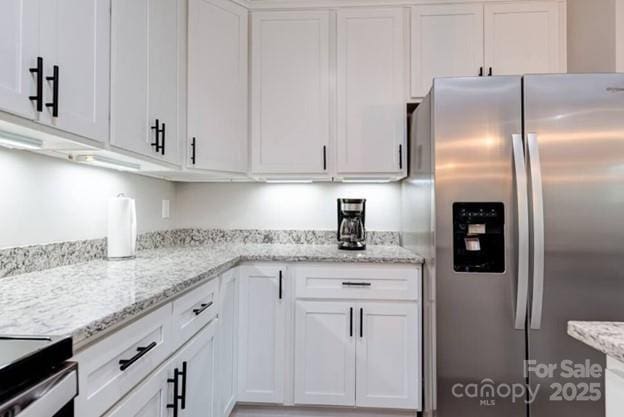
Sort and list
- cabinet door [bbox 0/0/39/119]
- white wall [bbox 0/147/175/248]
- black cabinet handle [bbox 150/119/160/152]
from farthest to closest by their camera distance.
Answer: black cabinet handle [bbox 150/119/160/152]
white wall [bbox 0/147/175/248]
cabinet door [bbox 0/0/39/119]

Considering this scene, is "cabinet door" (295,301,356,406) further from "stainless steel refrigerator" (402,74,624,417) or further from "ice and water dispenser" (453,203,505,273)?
"ice and water dispenser" (453,203,505,273)

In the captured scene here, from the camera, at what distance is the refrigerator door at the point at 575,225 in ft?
5.23

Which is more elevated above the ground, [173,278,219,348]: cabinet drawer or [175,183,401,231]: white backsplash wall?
[175,183,401,231]: white backsplash wall

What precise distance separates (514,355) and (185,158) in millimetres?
1921

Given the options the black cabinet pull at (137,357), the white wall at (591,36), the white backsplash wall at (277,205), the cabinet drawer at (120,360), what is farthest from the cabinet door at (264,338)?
the white wall at (591,36)

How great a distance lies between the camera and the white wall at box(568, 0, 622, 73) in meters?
1.93

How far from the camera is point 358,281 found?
6.41 feet

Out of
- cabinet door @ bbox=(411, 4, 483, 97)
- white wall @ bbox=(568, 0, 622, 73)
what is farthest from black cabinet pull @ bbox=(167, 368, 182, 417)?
white wall @ bbox=(568, 0, 622, 73)

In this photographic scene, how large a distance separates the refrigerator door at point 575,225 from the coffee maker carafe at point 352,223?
102cm

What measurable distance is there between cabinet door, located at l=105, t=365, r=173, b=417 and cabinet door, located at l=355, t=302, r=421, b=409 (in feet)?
3.53

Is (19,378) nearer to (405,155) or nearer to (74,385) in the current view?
(74,385)

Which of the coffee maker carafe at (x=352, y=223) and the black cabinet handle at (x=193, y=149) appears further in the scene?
the coffee maker carafe at (x=352, y=223)

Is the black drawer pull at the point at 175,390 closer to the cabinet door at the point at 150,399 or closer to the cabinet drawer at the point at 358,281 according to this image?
the cabinet door at the point at 150,399

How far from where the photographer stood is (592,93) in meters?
1.63
